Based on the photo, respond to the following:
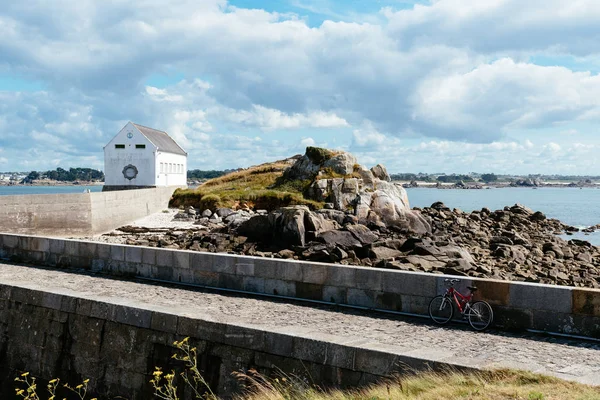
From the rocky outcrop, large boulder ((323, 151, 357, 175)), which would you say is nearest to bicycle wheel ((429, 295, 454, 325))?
the rocky outcrop

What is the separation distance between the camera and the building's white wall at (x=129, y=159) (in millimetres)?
50312

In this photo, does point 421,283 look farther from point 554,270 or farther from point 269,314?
point 554,270

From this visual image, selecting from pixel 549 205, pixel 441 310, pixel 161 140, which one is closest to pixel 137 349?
pixel 441 310

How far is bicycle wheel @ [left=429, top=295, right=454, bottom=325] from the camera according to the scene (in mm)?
9898

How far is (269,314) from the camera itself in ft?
33.6

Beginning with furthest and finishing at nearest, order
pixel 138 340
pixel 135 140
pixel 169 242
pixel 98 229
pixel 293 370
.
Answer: pixel 135 140, pixel 98 229, pixel 169 242, pixel 138 340, pixel 293 370

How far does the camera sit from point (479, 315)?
966cm

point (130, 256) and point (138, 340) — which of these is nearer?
point (138, 340)

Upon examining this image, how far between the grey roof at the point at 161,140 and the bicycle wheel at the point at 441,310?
4408 cm

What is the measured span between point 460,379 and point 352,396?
1.27 meters

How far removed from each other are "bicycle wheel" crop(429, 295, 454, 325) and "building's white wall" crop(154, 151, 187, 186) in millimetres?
42649

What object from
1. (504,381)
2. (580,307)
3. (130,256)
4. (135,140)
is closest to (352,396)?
(504,381)

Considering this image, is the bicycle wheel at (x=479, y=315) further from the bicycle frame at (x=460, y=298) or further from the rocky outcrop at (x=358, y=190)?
the rocky outcrop at (x=358, y=190)

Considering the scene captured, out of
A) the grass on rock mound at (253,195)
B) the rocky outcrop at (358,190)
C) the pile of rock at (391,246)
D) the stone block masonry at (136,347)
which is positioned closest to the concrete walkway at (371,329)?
the stone block masonry at (136,347)
